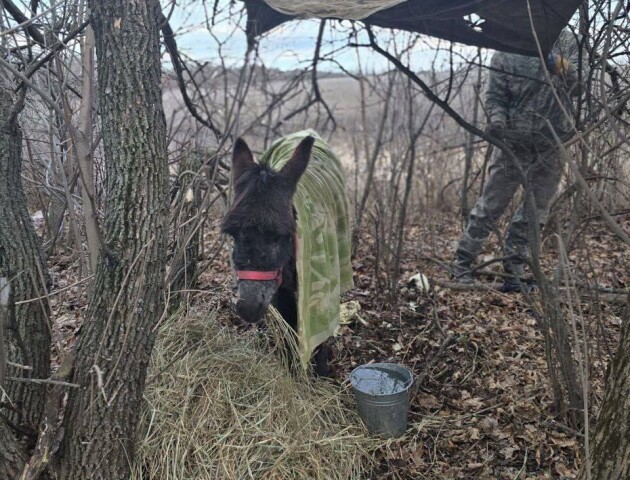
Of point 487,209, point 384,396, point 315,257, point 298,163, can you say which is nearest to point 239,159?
point 298,163

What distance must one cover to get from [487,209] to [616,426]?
382cm

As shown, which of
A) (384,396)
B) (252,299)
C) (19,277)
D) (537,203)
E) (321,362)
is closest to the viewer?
(19,277)

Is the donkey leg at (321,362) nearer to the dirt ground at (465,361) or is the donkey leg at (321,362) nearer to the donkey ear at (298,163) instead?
the dirt ground at (465,361)

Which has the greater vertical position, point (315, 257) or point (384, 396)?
point (315, 257)

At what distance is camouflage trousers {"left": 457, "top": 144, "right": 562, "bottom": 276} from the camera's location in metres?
4.96

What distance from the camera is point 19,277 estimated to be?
97.1 inches

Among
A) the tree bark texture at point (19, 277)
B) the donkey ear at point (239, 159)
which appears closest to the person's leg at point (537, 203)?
the donkey ear at point (239, 159)

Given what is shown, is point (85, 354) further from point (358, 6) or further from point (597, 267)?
point (597, 267)

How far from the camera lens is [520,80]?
475 centimetres

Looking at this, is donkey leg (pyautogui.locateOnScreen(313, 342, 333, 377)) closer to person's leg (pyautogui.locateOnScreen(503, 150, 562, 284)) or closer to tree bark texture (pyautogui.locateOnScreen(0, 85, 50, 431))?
tree bark texture (pyautogui.locateOnScreen(0, 85, 50, 431))

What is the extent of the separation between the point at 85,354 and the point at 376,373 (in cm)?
186

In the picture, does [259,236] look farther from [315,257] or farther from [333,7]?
[333,7]

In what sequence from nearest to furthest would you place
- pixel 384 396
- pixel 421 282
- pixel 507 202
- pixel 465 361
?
pixel 384 396
pixel 465 361
pixel 421 282
pixel 507 202

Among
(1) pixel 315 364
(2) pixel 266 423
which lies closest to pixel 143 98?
(2) pixel 266 423
